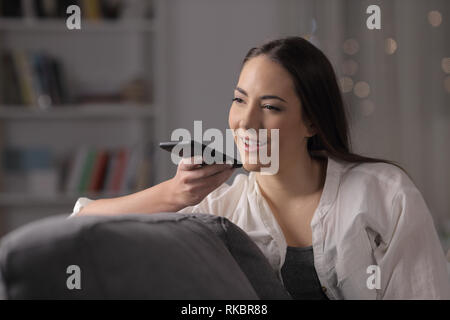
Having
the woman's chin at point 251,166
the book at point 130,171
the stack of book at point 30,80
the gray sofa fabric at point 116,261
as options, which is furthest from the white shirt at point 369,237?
the stack of book at point 30,80

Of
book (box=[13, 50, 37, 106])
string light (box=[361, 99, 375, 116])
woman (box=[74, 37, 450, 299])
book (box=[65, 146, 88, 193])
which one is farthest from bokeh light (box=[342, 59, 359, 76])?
woman (box=[74, 37, 450, 299])

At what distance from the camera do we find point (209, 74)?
3.06 meters

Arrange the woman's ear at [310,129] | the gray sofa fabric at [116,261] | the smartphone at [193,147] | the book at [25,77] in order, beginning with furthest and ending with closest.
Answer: the book at [25,77] → the woman's ear at [310,129] → the smartphone at [193,147] → the gray sofa fabric at [116,261]

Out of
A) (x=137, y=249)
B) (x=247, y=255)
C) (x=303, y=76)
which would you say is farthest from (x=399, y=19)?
(x=137, y=249)

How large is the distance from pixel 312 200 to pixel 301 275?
0.54ft

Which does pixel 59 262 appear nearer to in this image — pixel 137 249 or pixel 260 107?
pixel 137 249

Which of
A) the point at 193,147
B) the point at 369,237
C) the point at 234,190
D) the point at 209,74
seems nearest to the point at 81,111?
the point at 209,74

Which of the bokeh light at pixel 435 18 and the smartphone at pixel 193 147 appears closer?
the smartphone at pixel 193 147

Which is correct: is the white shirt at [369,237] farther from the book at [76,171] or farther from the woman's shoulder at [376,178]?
the book at [76,171]

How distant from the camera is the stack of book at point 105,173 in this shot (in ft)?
9.36

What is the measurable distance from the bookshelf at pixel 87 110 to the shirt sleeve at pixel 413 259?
193cm

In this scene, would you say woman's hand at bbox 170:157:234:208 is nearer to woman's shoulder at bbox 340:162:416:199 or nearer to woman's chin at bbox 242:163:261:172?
woman's chin at bbox 242:163:261:172

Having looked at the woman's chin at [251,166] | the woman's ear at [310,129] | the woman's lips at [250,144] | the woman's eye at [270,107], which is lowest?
the woman's chin at [251,166]
